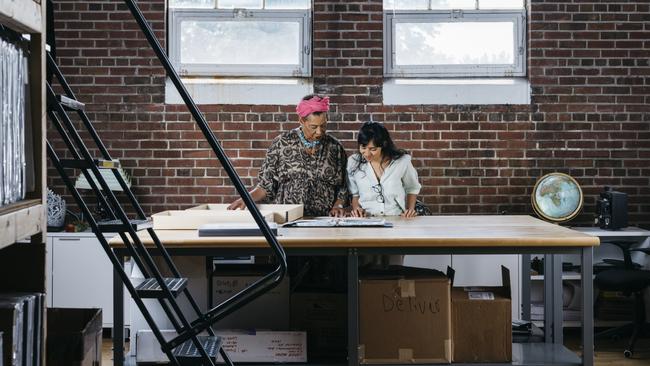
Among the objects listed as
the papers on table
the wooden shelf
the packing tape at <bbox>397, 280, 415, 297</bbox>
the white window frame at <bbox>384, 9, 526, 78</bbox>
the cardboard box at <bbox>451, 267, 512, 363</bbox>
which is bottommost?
the cardboard box at <bbox>451, 267, 512, 363</bbox>

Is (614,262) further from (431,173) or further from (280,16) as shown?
(280,16)

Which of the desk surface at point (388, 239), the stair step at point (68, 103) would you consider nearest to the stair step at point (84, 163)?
the stair step at point (68, 103)

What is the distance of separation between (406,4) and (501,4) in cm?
70

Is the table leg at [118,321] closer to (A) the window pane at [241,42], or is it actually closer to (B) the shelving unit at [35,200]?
(B) the shelving unit at [35,200]

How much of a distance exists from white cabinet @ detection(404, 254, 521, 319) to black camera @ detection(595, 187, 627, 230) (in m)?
0.67

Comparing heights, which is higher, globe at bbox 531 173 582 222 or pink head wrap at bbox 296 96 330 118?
pink head wrap at bbox 296 96 330 118

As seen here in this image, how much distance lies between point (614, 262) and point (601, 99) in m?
1.22

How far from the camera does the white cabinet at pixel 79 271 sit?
198 inches

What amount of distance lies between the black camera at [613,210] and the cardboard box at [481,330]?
2246 millimetres

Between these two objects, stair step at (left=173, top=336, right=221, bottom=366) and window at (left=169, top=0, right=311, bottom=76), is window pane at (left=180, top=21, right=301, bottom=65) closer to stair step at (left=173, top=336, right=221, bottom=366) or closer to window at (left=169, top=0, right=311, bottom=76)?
window at (left=169, top=0, right=311, bottom=76)

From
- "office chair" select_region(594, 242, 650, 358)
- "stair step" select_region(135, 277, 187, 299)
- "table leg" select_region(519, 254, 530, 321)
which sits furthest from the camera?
"office chair" select_region(594, 242, 650, 358)

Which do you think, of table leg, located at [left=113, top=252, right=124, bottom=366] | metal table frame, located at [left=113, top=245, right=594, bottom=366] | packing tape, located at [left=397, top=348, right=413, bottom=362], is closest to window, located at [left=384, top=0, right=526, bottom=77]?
metal table frame, located at [left=113, top=245, right=594, bottom=366]

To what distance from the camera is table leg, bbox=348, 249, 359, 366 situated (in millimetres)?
3051

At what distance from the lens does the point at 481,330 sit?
3244 mm
